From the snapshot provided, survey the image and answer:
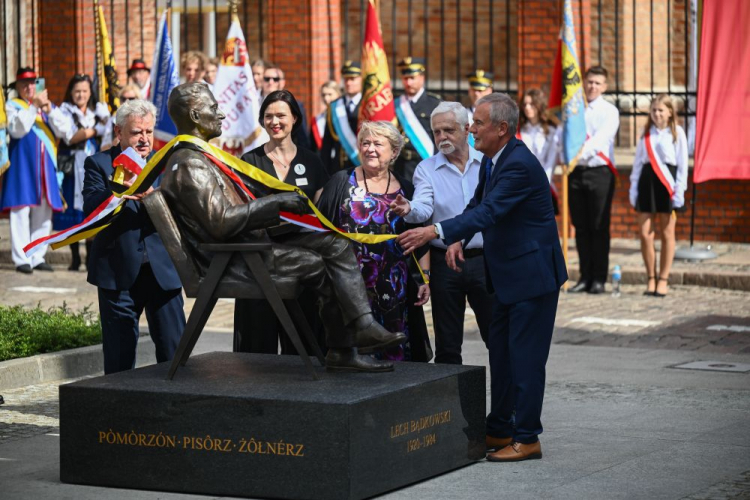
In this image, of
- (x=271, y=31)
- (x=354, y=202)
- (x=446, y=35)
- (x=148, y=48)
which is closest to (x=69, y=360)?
(x=354, y=202)

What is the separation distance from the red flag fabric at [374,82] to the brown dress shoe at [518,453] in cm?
807

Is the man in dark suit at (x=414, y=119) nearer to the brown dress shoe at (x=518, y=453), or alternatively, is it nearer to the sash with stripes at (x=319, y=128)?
the sash with stripes at (x=319, y=128)

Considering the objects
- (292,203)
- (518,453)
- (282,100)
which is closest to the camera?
(292,203)

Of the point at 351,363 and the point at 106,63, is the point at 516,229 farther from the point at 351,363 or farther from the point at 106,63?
the point at 106,63

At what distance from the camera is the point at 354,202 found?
25.9 feet

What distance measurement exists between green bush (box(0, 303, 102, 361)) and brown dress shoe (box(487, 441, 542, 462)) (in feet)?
13.2

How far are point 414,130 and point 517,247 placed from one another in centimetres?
737

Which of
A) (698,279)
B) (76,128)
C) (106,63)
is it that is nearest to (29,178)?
(76,128)

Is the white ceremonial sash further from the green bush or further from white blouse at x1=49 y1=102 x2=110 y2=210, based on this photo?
the green bush

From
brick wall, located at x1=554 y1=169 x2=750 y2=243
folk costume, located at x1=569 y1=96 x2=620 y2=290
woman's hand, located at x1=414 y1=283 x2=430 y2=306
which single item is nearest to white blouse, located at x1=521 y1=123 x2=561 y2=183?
folk costume, located at x1=569 y1=96 x2=620 y2=290

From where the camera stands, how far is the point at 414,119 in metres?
14.5

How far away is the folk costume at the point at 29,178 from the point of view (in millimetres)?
16062

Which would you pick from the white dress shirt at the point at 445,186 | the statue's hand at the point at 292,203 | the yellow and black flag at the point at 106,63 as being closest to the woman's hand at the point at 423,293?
the white dress shirt at the point at 445,186

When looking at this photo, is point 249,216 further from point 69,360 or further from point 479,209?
point 69,360
